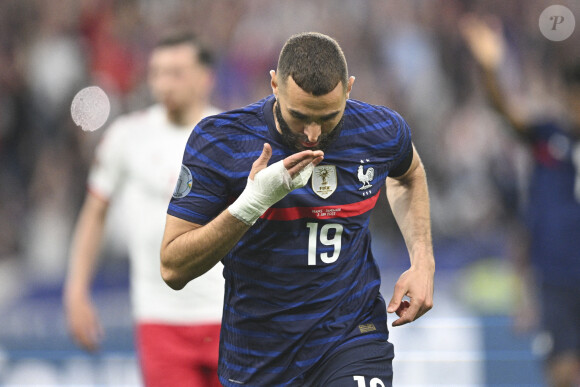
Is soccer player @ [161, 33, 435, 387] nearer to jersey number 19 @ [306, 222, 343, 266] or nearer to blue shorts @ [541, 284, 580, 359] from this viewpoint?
jersey number 19 @ [306, 222, 343, 266]

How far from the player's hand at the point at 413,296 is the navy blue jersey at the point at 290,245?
6.3 inches

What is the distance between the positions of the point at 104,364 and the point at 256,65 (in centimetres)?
489

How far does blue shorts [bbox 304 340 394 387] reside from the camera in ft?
11.8

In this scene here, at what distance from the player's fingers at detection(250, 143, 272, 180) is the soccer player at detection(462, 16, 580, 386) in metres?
3.93

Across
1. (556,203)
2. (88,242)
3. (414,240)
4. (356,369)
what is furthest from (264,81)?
(356,369)

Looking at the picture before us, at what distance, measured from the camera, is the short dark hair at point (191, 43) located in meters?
5.59

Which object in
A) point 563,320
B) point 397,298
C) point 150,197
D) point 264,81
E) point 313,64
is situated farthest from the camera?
point 264,81

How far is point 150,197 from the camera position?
5.39 meters

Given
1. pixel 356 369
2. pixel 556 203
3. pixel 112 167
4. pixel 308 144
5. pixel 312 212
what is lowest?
pixel 356 369

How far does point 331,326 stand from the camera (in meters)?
3.69

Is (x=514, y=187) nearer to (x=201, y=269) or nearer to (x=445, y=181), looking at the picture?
(x=445, y=181)

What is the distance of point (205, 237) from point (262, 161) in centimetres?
35

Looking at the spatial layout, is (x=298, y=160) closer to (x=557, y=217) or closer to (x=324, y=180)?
(x=324, y=180)

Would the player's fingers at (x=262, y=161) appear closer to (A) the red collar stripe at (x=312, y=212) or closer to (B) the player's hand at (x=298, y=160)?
(B) the player's hand at (x=298, y=160)
